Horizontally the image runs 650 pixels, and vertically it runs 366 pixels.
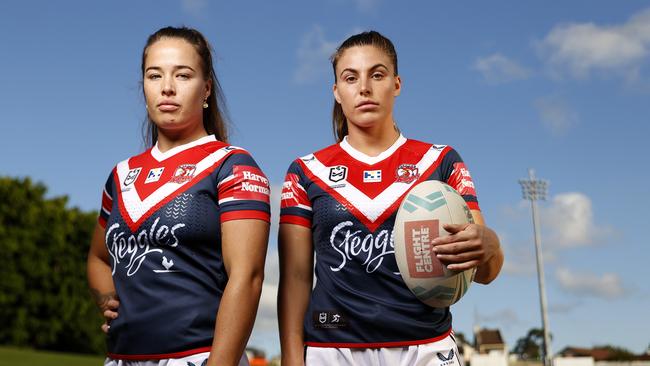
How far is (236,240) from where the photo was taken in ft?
10.9

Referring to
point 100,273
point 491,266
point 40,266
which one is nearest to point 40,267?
point 40,266

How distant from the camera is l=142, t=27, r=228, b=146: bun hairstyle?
3.82m

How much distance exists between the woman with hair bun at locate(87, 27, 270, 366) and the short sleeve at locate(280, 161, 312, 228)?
0.42 metres

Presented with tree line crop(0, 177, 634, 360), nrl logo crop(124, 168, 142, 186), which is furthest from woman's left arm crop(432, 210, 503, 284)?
tree line crop(0, 177, 634, 360)

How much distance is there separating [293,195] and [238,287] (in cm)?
89

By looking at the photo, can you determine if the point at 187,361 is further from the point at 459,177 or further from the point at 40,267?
the point at 40,267

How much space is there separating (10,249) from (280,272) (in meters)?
29.0

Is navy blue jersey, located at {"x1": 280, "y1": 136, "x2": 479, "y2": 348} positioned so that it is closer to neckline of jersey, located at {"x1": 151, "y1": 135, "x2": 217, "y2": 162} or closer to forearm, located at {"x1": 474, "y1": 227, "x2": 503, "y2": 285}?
forearm, located at {"x1": 474, "y1": 227, "x2": 503, "y2": 285}

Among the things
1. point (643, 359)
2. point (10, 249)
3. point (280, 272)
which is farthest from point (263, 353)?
point (280, 272)

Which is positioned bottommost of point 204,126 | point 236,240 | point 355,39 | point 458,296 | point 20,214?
point 458,296

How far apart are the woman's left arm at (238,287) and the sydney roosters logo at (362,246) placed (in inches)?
20.4

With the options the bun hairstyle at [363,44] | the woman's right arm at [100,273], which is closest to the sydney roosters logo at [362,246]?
the bun hairstyle at [363,44]

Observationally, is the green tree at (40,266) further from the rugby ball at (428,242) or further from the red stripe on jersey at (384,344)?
the rugby ball at (428,242)

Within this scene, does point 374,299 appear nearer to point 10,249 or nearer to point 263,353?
point 10,249
